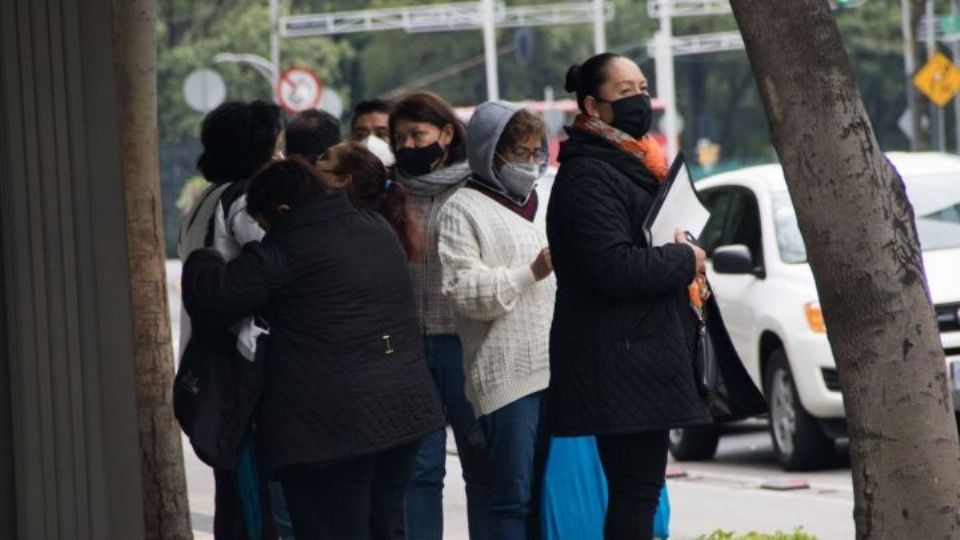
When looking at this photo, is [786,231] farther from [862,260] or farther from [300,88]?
[300,88]

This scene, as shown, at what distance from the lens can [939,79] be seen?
32562 mm

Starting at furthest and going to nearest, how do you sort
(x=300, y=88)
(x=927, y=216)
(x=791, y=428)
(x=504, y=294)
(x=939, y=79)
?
1. (x=300, y=88)
2. (x=939, y=79)
3. (x=927, y=216)
4. (x=791, y=428)
5. (x=504, y=294)

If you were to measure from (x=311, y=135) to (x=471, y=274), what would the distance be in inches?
60.1

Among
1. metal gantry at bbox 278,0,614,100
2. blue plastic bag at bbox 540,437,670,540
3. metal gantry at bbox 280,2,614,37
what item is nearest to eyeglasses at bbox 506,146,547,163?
blue plastic bag at bbox 540,437,670,540

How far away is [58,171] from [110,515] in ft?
3.53

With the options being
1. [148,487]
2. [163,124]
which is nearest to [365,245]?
[148,487]

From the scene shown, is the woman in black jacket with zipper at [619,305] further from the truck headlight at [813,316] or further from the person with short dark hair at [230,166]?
the truck headlight at [813,316]

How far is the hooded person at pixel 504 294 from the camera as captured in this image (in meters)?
6.61

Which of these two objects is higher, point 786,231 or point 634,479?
point 786,231

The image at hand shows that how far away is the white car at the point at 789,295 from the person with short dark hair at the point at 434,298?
14.5 ft

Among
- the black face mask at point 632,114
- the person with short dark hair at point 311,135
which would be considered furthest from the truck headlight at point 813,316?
the black face mask at point 632,114

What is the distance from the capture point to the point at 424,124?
736cm

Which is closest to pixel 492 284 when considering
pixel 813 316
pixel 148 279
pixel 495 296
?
pixel 495 296

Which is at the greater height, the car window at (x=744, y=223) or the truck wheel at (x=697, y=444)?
the car window at (x=744, y=223)
